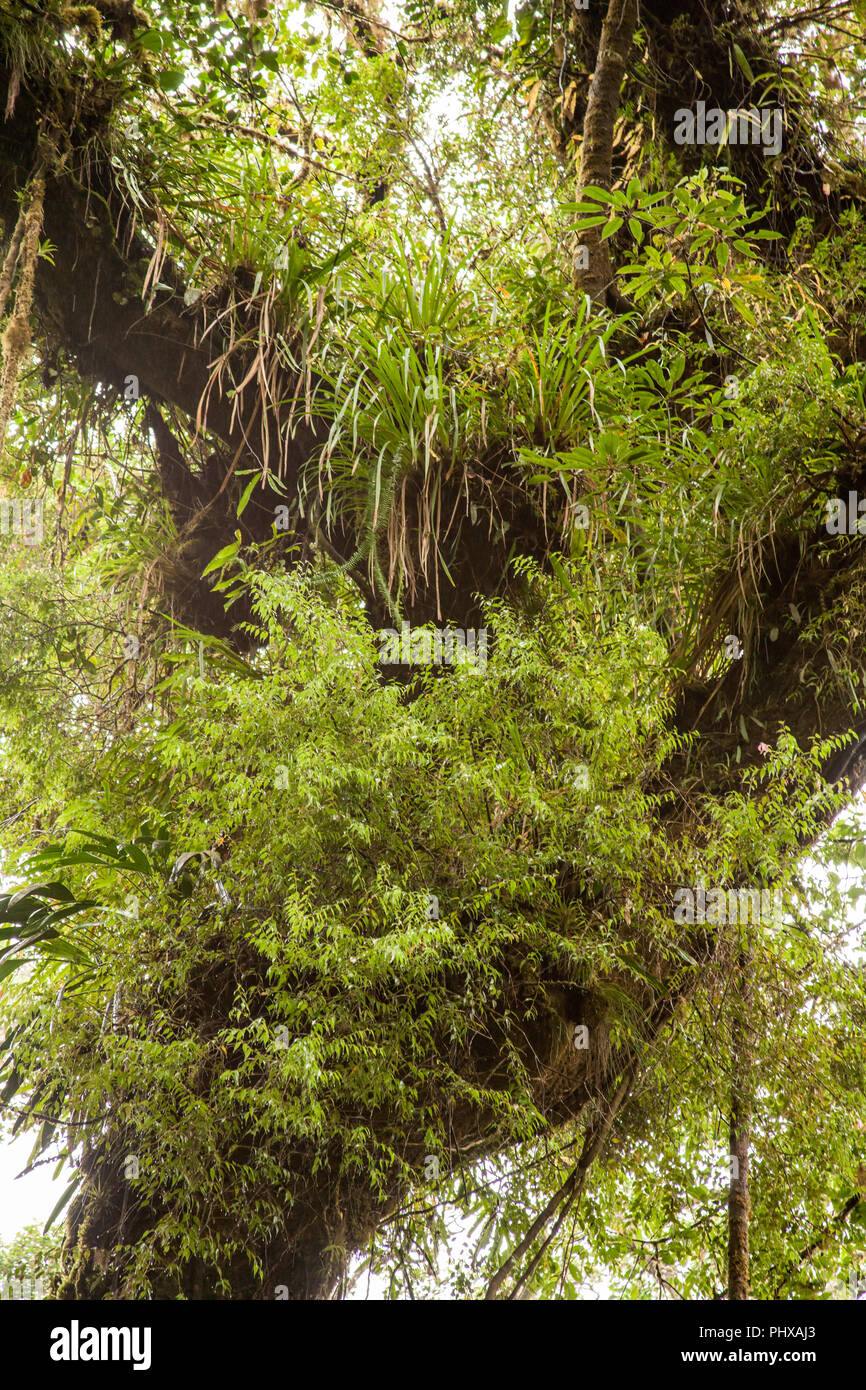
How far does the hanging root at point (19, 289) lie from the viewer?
2.62 m

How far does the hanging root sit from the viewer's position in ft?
8.59

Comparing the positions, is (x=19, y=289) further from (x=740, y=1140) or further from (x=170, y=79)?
(x=740, y=1140)

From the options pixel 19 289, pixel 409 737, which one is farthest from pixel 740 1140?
pixel 19 289

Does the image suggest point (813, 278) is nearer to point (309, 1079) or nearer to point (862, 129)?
point (862, 129)

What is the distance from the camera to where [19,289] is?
8.89 feet

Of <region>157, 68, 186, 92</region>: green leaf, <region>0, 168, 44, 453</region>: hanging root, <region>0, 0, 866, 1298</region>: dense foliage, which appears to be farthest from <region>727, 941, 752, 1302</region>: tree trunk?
<region>157, 68, 186, 92</region>: green leaf

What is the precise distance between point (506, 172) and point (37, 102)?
2.61 meters

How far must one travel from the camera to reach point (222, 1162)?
207 centimetres

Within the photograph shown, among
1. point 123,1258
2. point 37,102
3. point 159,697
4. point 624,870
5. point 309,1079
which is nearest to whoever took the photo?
point 309,1079

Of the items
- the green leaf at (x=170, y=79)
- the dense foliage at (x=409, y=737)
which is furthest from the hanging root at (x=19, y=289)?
the green leaf at (x=170, y=79)

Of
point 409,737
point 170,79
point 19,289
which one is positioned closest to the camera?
point 409,737

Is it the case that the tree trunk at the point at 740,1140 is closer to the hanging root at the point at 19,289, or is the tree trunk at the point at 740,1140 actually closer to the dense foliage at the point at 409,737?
the dense foliage at the point at 409,737

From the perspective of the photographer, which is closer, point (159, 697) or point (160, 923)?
point (160, 923)
